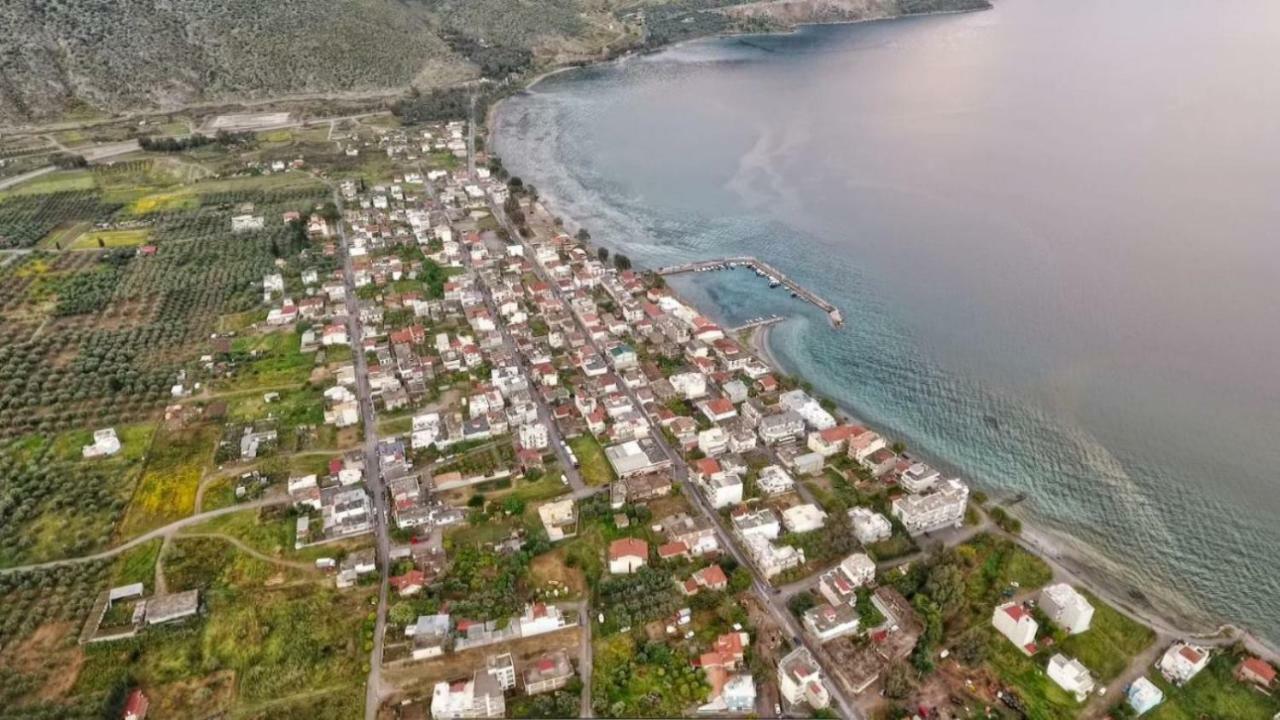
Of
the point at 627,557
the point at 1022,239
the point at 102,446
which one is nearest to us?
the point at 627,557

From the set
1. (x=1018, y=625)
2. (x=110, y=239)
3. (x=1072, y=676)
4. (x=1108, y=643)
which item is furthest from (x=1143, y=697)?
(x=110, y=239)

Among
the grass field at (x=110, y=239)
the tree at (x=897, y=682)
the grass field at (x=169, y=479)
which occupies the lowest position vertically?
the tree at (x=897, y=682)

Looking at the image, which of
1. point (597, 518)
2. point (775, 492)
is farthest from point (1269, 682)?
point (597, 518)

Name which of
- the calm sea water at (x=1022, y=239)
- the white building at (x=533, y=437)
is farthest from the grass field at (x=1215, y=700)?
the white building at (x=533, y=437)

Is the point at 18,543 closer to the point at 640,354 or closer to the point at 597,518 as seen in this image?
the point at 597,518

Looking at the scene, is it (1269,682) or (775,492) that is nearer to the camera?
(1269,682)

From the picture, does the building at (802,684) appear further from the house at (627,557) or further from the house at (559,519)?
the house at (559,519)

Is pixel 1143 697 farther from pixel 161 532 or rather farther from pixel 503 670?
pixel 161 532
